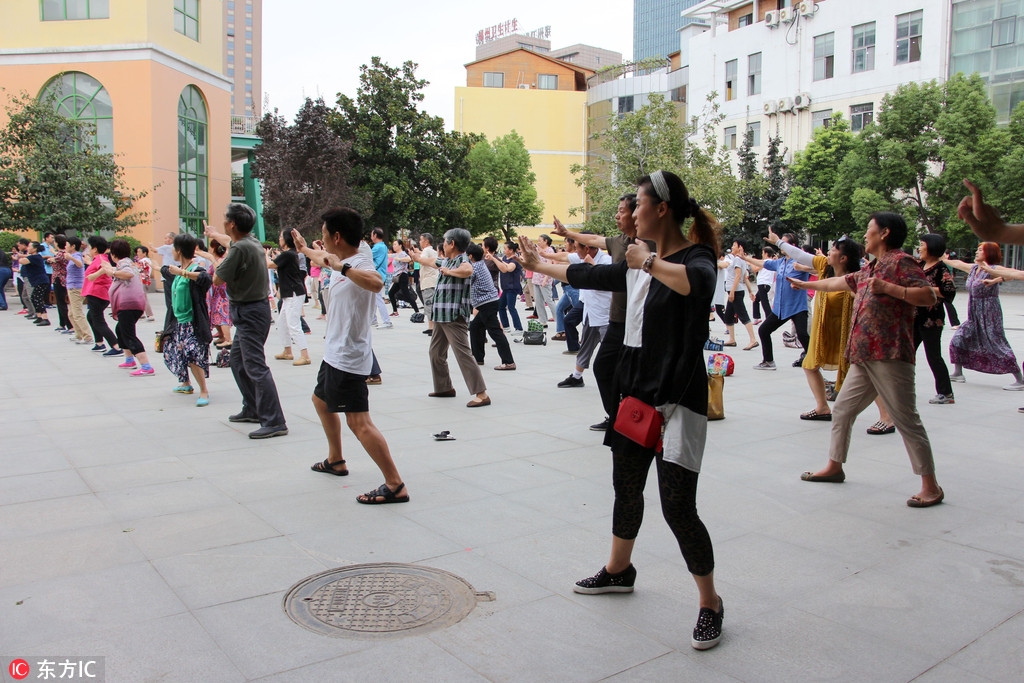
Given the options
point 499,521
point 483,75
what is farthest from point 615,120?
point 483,75

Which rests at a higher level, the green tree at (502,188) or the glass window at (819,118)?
the glass window at (819,118)

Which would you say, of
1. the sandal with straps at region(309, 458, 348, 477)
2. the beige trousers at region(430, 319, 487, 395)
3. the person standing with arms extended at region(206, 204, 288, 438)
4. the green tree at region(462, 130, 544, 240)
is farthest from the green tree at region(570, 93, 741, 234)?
the sandal with straps at region(309, 458, 348, 477)

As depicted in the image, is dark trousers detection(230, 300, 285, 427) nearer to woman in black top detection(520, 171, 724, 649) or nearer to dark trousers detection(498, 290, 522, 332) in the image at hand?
woman in black top detection(520, 171, 724, 649)

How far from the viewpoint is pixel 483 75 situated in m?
69.4

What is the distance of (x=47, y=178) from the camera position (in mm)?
23406

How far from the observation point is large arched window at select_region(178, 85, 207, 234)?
102ft

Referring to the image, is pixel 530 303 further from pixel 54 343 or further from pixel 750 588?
pixel 750 588

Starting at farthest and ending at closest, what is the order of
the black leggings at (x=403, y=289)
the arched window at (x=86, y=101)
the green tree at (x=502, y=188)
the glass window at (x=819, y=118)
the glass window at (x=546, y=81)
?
the glass window at (x=546, y=81), the green tree at (x=502, y=188), the glass window at (x=819, y=118), the arched window at (x=86, y=101), the black leggings at (x=403, y=289)

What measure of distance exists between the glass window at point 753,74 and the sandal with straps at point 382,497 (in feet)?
132

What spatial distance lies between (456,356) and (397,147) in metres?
31.3

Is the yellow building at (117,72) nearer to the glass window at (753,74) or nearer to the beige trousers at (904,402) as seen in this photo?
the glass window at (753,74)

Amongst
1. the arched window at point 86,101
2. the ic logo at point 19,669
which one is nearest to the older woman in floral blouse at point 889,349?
the ic logo at point 19,669

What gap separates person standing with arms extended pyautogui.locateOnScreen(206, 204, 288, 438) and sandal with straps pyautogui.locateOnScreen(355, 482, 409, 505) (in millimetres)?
2063

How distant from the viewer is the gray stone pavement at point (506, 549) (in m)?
3.10
